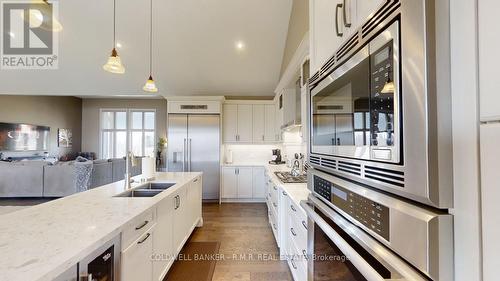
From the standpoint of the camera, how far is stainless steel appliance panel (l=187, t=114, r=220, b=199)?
17.1 ft

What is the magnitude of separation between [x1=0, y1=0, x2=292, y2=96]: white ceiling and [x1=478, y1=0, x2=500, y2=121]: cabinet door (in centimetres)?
391

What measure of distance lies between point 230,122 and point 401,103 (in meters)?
5.08

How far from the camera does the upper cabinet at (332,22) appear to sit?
0.73 metres

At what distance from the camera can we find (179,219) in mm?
2516

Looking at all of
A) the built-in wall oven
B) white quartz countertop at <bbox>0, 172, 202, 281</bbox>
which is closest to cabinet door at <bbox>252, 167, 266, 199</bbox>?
white quartz countertop at <bbox>0, 172, 202, 281</bbox>

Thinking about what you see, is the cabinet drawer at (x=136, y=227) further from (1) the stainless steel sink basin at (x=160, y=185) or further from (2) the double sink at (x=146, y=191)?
(1) the stainless steel sink basin at (x=160, y=185)

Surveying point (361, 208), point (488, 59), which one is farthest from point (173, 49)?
point (488, 59)

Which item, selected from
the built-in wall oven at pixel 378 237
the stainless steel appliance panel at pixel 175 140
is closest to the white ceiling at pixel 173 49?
the stainless steel appliance panel at pixel 175 140

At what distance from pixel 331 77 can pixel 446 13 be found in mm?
471

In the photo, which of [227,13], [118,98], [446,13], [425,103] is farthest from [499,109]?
[118,98]

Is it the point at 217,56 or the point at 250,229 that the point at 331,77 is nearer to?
the point at 250,229

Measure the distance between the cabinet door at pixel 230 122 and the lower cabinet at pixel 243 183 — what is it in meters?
0.77

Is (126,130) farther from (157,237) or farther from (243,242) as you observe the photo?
(157,237)

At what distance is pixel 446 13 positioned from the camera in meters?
0.44
